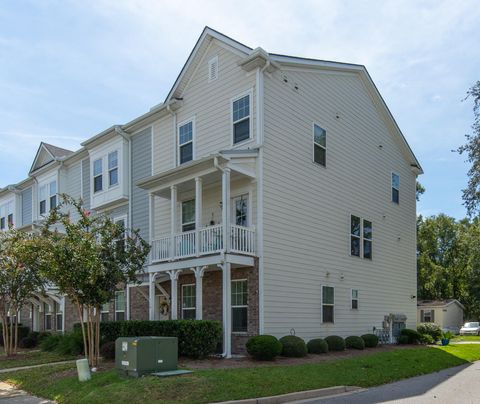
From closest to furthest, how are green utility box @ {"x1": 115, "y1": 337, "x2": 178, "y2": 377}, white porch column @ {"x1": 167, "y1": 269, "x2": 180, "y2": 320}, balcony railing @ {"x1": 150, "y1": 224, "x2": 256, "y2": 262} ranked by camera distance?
green utility box @ {"x1": 115, "y1": 337, "x2": 178, "y2": 377} → balcony railing @ {"x1": 150, "y1": 224, "x2": 256, "y2": 262} → white porch column @ {"x1": 167, "y1": 269, "x2": 180, "y2": 320}

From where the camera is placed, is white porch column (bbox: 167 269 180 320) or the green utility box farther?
white porch column (bbox: 167 269 180 320)

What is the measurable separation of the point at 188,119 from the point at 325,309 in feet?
29.4

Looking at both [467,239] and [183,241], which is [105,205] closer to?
[183,241]

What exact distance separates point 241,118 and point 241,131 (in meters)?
0.46

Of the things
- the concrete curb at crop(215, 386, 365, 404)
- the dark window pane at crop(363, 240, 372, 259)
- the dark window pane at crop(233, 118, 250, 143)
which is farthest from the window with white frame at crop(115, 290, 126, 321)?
the concrete curb at crop(215, 386, 365, 404)

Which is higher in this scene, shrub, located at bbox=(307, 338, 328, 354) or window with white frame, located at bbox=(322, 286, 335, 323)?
window with white frame, located at bbox=(322, 286, 335, 323)

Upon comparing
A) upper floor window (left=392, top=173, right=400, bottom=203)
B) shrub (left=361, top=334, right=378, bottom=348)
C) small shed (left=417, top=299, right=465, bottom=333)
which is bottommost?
small shed (left=417, top=299, right=465, bottom=333)

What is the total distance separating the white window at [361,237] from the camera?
21.8 metres

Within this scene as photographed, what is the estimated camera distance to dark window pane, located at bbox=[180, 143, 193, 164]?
20.4 m

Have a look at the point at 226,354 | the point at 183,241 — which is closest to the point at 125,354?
the point at 226,354

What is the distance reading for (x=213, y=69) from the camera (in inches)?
781

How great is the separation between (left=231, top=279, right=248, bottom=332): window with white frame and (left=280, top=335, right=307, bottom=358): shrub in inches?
55.2

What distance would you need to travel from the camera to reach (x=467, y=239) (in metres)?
50.6

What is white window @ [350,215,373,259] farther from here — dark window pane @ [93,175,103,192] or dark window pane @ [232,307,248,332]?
dark window pane @ [93,175,103,192]
